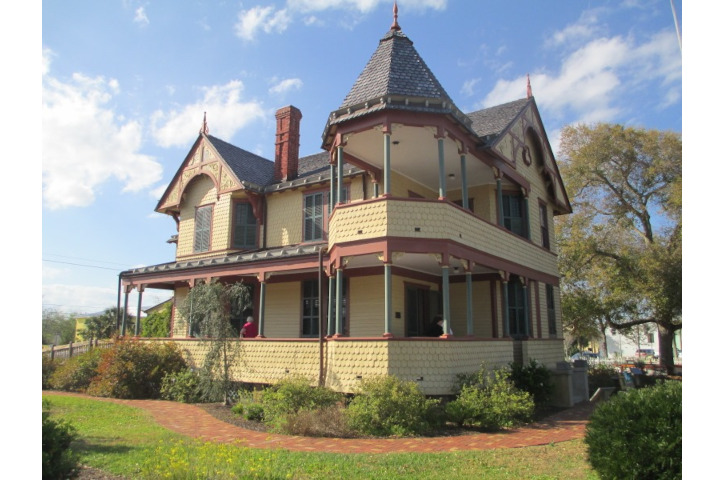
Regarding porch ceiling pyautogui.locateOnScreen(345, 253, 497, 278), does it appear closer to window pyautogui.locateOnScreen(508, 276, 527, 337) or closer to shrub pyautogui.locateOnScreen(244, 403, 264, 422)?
window pyautogui.locateOnScreen(508, 276, 527, 337)

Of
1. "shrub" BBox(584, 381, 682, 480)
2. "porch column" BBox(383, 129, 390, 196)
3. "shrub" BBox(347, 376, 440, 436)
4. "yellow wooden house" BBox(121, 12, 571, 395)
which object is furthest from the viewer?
"yellow wooden house" BBox(121, 12, 571, 395)

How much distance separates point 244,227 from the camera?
70.1 ft

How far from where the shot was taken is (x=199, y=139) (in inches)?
908

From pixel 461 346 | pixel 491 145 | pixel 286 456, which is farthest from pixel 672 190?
pixel 286 456

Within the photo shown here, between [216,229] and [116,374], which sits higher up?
[216,229]

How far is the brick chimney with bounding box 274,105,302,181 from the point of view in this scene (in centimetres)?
2222

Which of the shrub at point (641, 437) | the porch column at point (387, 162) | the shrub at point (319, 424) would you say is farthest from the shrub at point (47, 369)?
the shrub at point (641, 437)

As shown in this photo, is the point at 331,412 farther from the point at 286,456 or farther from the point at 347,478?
the point at 347,478

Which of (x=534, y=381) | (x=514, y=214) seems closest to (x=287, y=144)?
(x=514, y=214)

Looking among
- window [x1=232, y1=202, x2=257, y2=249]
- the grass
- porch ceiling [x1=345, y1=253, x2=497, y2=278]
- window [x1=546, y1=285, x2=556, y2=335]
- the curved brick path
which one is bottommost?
the curved brick path

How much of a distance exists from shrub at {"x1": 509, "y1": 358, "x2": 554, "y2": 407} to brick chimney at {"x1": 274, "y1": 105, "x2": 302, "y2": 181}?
38.5 ft

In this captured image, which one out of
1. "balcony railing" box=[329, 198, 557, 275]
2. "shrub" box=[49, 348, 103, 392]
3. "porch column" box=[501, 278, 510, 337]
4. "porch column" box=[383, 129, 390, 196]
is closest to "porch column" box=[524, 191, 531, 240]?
"porch column" box=[501, 278, 510, 337]

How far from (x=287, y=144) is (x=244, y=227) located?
4058 mm
